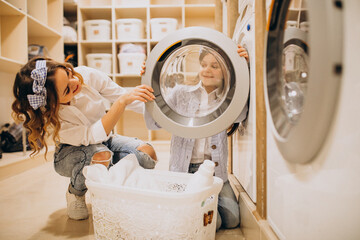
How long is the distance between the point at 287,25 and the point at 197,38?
427 millimetres

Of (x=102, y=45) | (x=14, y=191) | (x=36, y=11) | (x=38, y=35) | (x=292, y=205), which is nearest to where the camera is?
(x=292, y=205)

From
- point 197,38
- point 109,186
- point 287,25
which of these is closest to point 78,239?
point 109,186

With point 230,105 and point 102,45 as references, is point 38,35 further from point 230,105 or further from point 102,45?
point 230,105

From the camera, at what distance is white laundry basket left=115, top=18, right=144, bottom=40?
3.00 meters

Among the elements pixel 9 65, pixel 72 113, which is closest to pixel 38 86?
pixel 72 113

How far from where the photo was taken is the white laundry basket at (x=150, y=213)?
77cm

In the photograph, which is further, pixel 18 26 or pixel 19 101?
pixel 18 26

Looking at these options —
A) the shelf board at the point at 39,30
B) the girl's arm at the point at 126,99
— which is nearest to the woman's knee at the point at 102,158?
the girl's arm at the point at 126,99

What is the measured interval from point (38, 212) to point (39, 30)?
6.36 feet

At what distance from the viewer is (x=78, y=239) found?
39.3 inches

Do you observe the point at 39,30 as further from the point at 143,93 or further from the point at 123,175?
the point at 123,175

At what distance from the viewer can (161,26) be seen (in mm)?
2988

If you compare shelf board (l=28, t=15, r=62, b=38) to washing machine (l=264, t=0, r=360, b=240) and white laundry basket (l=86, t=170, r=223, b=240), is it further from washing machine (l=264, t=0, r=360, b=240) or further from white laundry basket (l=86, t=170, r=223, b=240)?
washing machine (l=264, t=0, r=360, b=240)

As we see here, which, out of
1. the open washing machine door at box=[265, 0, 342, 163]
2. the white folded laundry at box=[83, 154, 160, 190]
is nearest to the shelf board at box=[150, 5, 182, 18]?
the white folded laundry at box=[83, 154, 160, 190]
